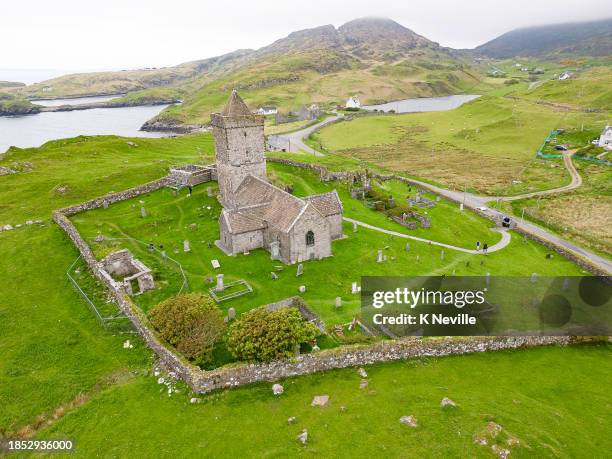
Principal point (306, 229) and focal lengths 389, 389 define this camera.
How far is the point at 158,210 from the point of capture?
167ft

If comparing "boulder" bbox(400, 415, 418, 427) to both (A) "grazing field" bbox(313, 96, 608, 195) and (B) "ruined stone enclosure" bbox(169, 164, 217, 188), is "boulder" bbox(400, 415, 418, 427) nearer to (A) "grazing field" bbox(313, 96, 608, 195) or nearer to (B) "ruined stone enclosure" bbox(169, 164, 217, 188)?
(B) "ruined stone enclosure" bbox(169, 164, 217, 188)

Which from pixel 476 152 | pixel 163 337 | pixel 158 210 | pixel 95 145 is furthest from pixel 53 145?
pixel 476 152

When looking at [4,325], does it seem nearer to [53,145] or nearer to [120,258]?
[120,258]

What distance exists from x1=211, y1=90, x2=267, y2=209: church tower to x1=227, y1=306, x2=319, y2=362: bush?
26505mm

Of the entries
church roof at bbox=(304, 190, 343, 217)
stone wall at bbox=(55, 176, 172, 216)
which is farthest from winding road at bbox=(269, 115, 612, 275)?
stone wall at bbox=(55, 176, 172, 216)

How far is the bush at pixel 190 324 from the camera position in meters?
24.8

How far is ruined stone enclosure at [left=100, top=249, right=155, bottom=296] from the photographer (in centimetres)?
3341

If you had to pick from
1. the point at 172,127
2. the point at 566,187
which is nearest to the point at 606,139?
the point at 566,187

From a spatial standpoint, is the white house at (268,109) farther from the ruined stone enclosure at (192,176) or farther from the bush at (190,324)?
the bush at (190,324)

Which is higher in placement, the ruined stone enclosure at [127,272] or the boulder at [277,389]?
the ruined stone enclosure at [127,272]

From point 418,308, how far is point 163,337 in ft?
64.0

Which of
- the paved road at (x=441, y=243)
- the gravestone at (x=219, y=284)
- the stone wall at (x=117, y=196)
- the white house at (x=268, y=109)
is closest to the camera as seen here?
the gravestone at (x=219, y=284)

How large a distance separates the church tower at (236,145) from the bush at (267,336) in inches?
1044

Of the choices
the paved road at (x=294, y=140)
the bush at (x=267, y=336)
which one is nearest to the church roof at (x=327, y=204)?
the bush at (x=267, y=336)
